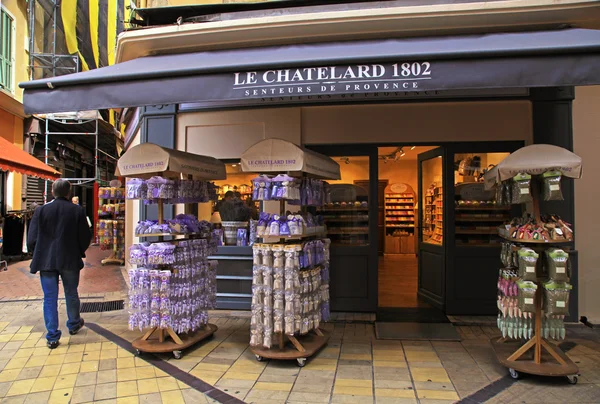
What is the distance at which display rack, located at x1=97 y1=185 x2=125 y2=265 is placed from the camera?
10.4 m

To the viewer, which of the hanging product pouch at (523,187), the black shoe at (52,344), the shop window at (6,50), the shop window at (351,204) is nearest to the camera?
the hanging product pouch at (523,187)

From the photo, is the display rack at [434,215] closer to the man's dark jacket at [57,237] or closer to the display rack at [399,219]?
the man's dark jacket at [57,237]

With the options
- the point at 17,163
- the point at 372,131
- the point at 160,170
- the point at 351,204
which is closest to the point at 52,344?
the point at 160,170

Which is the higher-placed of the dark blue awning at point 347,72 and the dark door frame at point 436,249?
the dark blue awning at point 347,72

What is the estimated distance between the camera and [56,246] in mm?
4684

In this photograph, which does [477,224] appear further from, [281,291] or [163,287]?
[163,287]

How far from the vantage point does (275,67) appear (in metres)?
3.89

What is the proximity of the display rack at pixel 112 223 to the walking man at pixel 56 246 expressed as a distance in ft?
18.3

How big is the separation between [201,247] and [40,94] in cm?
239

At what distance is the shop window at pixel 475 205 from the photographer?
19.5 ft

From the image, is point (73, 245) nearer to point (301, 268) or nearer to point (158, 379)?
point (158, 379)

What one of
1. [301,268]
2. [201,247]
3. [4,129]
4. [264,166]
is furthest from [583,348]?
[4,129]

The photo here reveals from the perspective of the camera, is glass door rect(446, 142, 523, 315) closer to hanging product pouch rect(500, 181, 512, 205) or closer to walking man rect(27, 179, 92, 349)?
hanging product pouch rect(500, 181, 512, 205)

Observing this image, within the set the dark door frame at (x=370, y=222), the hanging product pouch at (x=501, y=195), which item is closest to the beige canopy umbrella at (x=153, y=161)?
the dark door frame at (x=370, y=222)
